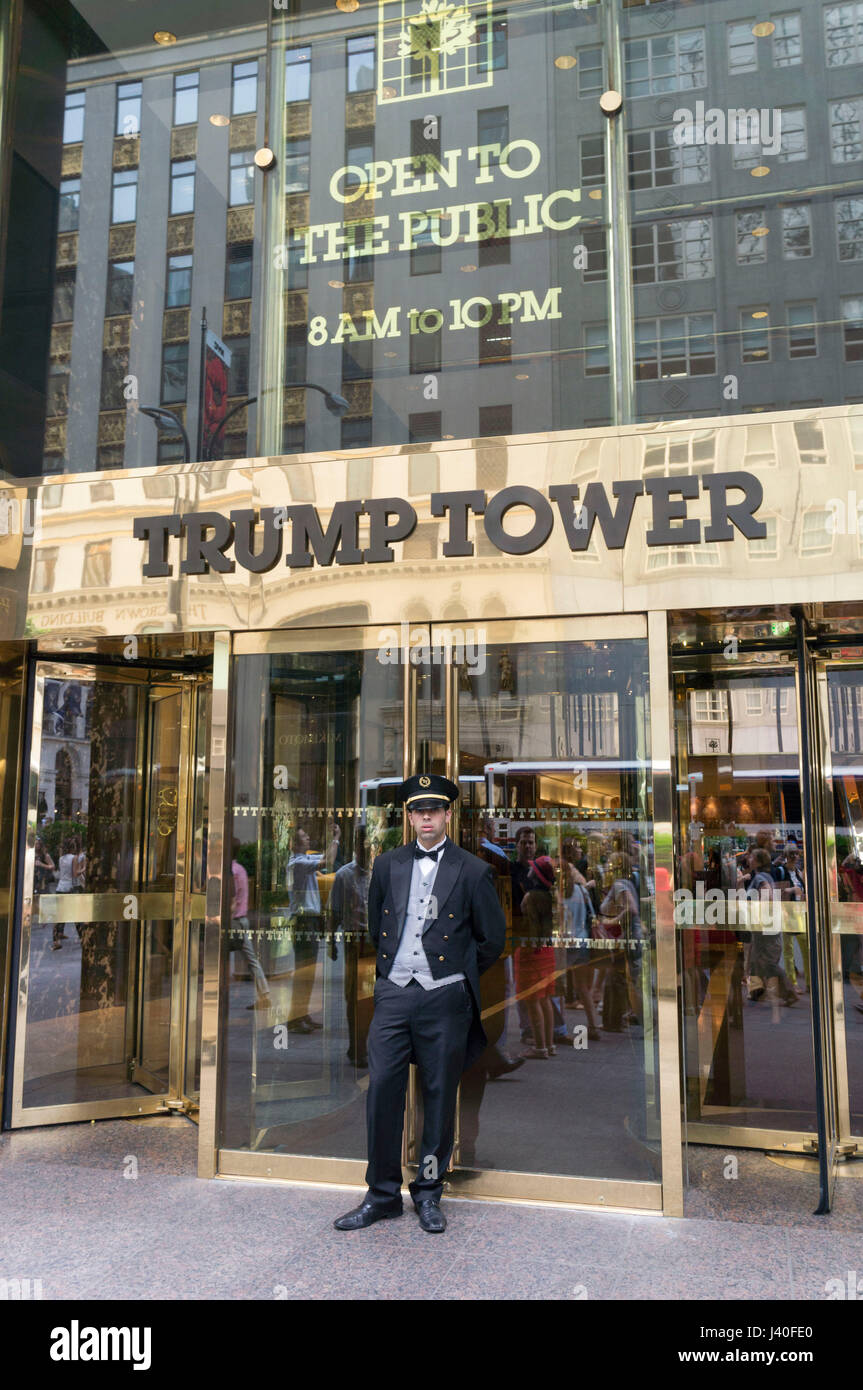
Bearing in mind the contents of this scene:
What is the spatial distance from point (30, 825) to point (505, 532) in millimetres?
3324

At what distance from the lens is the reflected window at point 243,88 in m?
6.29

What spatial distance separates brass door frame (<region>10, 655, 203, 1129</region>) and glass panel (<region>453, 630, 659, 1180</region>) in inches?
90.3

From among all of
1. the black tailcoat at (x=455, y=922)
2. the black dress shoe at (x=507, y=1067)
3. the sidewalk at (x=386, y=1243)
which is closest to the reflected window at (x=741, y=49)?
the black tailcoat at (x=455, y=922)

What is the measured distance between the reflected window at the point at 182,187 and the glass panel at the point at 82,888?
286 centimetres

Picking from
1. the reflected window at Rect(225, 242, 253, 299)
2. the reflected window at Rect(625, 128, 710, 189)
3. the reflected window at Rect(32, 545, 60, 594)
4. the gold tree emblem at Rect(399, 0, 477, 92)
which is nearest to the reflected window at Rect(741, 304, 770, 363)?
the reflected window at Rect(625, 128, 710, 189)

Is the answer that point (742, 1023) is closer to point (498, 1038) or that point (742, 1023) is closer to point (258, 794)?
point (498, 1038)

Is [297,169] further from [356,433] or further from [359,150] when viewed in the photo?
[356,433]

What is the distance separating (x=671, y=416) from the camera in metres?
5.27

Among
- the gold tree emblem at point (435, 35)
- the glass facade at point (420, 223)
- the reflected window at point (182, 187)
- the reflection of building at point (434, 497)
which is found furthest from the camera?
the reflected window at point (182, 187)

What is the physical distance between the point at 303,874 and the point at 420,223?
3.65 meters

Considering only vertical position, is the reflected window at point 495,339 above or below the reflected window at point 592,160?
below

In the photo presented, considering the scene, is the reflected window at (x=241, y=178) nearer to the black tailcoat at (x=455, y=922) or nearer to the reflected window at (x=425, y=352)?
the reflected window at (x=425, y=352)
